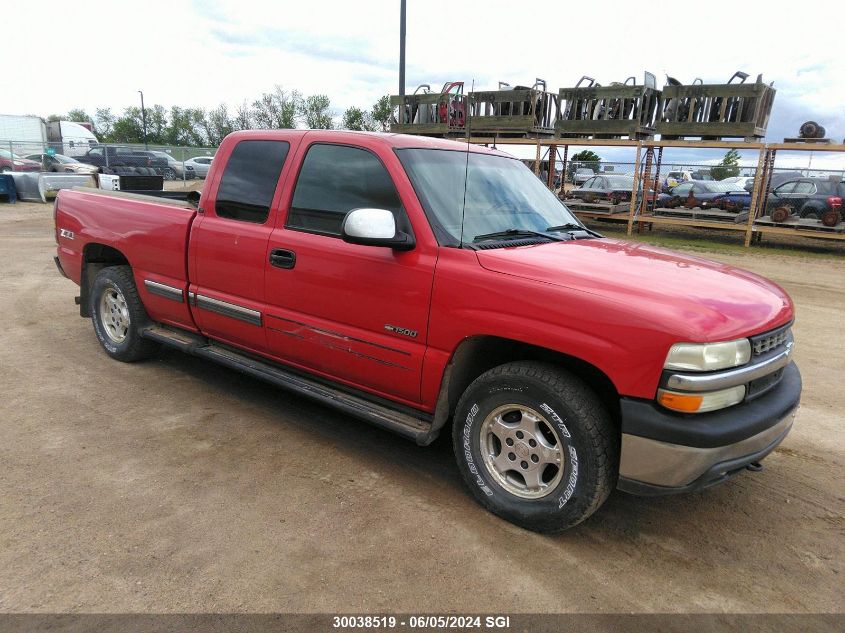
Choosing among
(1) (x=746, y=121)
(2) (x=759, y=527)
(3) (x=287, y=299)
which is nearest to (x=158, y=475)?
(3) (x=287, y=299)

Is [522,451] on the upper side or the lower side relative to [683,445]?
lower

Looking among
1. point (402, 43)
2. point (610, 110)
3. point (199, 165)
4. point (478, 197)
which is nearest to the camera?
point (478, 197)

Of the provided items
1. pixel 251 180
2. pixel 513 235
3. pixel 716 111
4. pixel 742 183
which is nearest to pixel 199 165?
pixel 742 183

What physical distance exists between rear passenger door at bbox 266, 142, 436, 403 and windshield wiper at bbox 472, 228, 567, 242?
35cm

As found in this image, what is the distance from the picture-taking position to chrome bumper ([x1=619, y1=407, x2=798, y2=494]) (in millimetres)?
2553

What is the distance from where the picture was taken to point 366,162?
3586 millimetres

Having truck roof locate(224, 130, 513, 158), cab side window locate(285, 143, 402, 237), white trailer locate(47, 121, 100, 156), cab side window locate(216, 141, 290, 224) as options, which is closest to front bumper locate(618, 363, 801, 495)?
cab side window locate(285, 143, 402, 237)

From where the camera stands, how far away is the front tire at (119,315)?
5000 mm

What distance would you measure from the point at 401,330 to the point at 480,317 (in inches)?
20.0

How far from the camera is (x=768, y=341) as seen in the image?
2836mm

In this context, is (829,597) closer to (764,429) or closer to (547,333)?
(764,429)

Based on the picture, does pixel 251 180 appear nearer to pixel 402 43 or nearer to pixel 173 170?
pixel 402 43

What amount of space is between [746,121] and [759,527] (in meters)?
13.5

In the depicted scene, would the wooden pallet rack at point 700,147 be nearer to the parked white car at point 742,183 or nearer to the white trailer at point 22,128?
the parked white car at point 742,183
